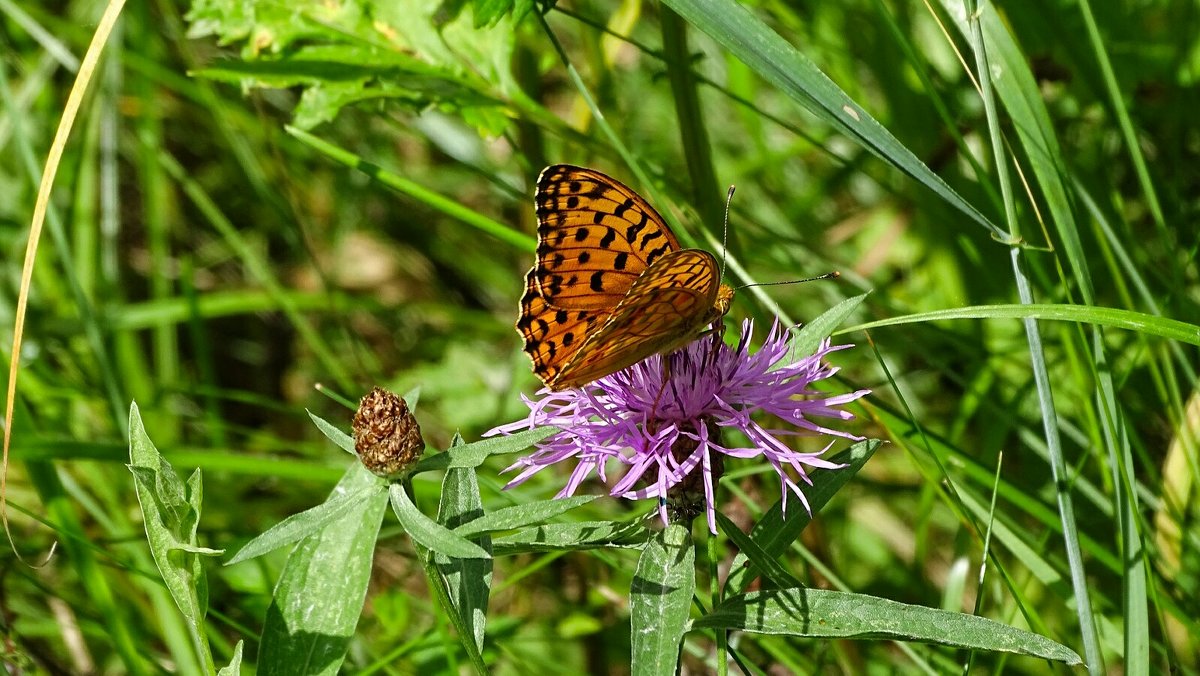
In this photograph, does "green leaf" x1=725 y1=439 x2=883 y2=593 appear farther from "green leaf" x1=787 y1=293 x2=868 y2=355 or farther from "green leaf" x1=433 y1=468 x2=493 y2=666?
"green leaf" x1=433 y1=468 x2=493 y2=666

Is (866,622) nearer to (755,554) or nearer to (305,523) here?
(755,554)

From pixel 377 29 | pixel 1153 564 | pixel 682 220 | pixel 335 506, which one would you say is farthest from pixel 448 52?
pixel 1153 564

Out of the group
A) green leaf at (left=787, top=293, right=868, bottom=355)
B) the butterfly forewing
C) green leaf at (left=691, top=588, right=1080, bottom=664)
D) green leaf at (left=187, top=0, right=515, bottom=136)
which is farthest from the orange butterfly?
green leaf at (left=187, top=0, right=515, bottom=136)

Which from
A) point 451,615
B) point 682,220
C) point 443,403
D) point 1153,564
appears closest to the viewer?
point 451,615

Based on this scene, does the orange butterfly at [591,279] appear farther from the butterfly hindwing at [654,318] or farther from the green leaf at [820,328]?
the green leaf at [820,328]

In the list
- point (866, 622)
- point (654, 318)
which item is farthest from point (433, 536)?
point (866, 622)

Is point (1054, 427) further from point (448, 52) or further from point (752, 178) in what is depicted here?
point (752, 178)
